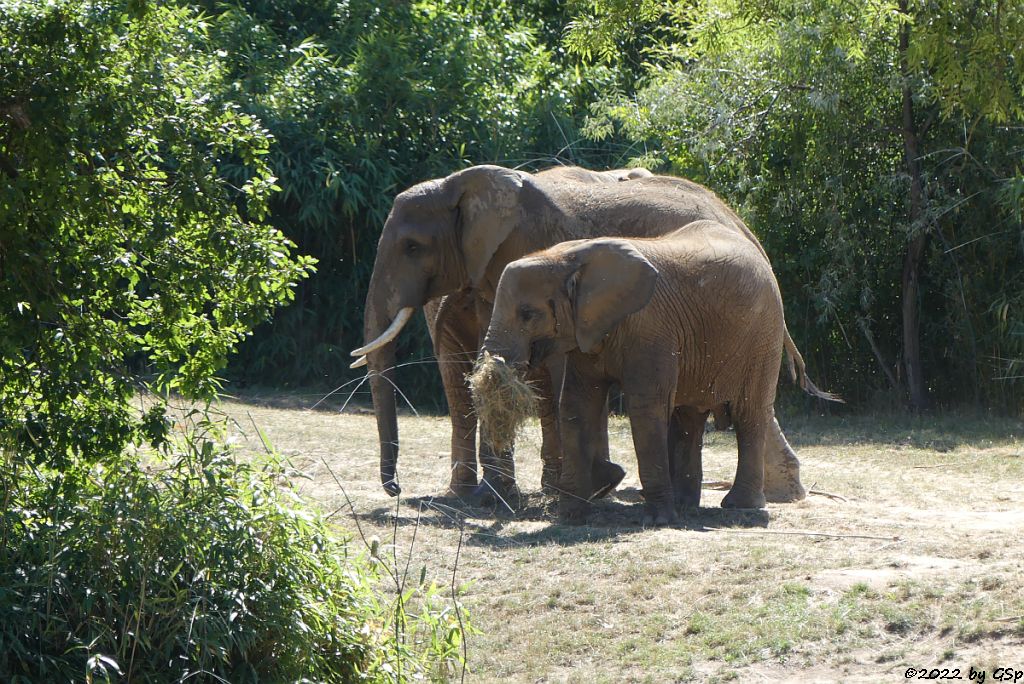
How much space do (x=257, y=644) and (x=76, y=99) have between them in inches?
97.0

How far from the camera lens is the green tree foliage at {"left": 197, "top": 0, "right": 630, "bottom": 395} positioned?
1703cm


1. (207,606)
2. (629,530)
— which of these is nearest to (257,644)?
(207,606)

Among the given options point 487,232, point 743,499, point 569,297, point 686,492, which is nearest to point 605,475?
point 686,492

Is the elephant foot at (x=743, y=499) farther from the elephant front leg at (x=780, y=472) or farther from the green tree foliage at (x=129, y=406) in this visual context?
the green tree foliage at (x=129, y=406)

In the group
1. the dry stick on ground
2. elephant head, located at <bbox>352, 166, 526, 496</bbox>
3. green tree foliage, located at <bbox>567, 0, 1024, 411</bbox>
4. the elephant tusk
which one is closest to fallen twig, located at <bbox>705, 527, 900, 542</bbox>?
the dry stick on ground

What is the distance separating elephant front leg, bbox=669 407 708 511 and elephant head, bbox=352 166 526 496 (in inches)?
71.1

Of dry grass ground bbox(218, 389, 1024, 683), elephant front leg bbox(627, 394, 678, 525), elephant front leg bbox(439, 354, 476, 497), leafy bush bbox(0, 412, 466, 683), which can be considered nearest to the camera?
leafy bush bbox(0, 412, 466, 683)

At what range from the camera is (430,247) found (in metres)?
10.3

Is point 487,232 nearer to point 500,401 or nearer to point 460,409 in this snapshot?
point 460,409

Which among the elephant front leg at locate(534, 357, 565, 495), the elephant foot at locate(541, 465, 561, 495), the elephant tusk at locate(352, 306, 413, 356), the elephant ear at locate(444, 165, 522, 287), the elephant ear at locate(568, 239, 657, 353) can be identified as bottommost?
the elephant foot at locate(541, 465, 561, 495)

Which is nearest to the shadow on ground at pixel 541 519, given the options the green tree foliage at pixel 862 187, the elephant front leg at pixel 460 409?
the elephant front leg at pixel 460 409

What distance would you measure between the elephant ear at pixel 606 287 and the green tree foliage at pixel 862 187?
5.39 metres

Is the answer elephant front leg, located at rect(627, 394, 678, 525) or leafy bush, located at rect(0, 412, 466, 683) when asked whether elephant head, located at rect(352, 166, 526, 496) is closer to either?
elephant front leg, located at rect(627, 394, 678, 525)

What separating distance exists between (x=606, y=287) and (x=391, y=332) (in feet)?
6.80
